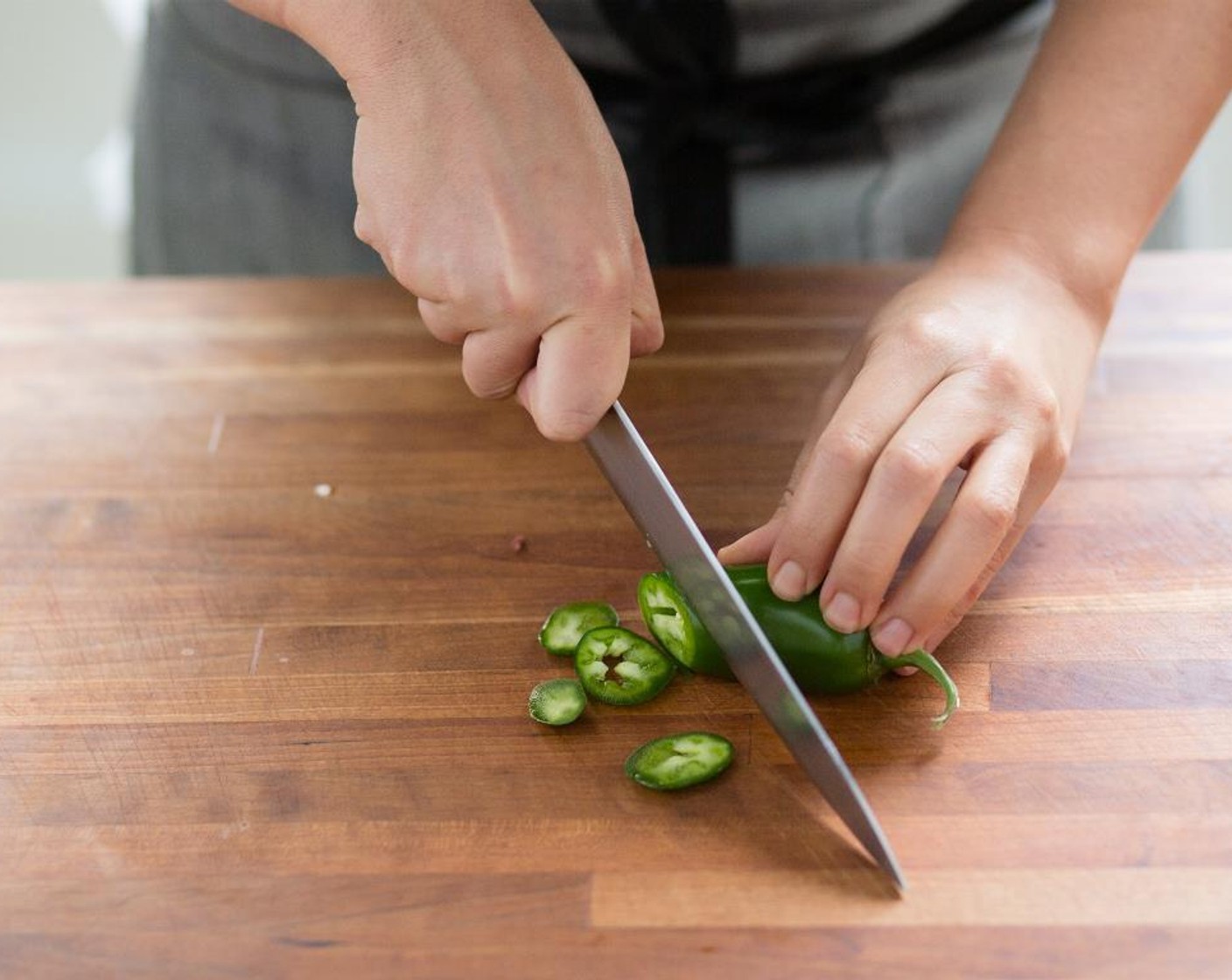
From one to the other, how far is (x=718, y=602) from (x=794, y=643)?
9cm

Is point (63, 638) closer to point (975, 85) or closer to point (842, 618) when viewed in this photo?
point (842, 618)

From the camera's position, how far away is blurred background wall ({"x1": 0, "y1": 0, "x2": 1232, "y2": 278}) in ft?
11.6

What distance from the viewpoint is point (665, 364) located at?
1.70 metres

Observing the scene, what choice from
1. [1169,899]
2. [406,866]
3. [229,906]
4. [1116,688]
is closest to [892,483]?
[1116,688]

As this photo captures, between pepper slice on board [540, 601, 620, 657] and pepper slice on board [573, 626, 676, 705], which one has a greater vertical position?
pepper slice on board [573, 626, 676, 705]

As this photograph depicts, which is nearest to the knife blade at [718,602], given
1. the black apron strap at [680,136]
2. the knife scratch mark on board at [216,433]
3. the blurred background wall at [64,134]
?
the knife scratch mark on board at [216,433]

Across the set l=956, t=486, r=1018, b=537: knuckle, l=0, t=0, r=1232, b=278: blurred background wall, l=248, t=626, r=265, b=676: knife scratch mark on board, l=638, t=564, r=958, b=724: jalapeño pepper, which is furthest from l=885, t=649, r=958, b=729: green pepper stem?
l=0, t=0, r=1232, b=278: blurred background wall

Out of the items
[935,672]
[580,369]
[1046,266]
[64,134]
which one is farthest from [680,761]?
[64,134]

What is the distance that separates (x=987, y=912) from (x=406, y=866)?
1.43 feet

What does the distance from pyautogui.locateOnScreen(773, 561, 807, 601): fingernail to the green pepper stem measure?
0.31ft

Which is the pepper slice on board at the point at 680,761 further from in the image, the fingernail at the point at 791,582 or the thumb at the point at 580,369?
the thumb at the point at 580,369

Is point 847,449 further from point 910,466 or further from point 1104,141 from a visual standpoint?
point 1104,141

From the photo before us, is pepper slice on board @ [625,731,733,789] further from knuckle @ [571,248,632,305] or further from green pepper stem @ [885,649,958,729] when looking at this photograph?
knuckle @ [571,248,632,305]

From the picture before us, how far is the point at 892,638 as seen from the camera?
1.20 metres
